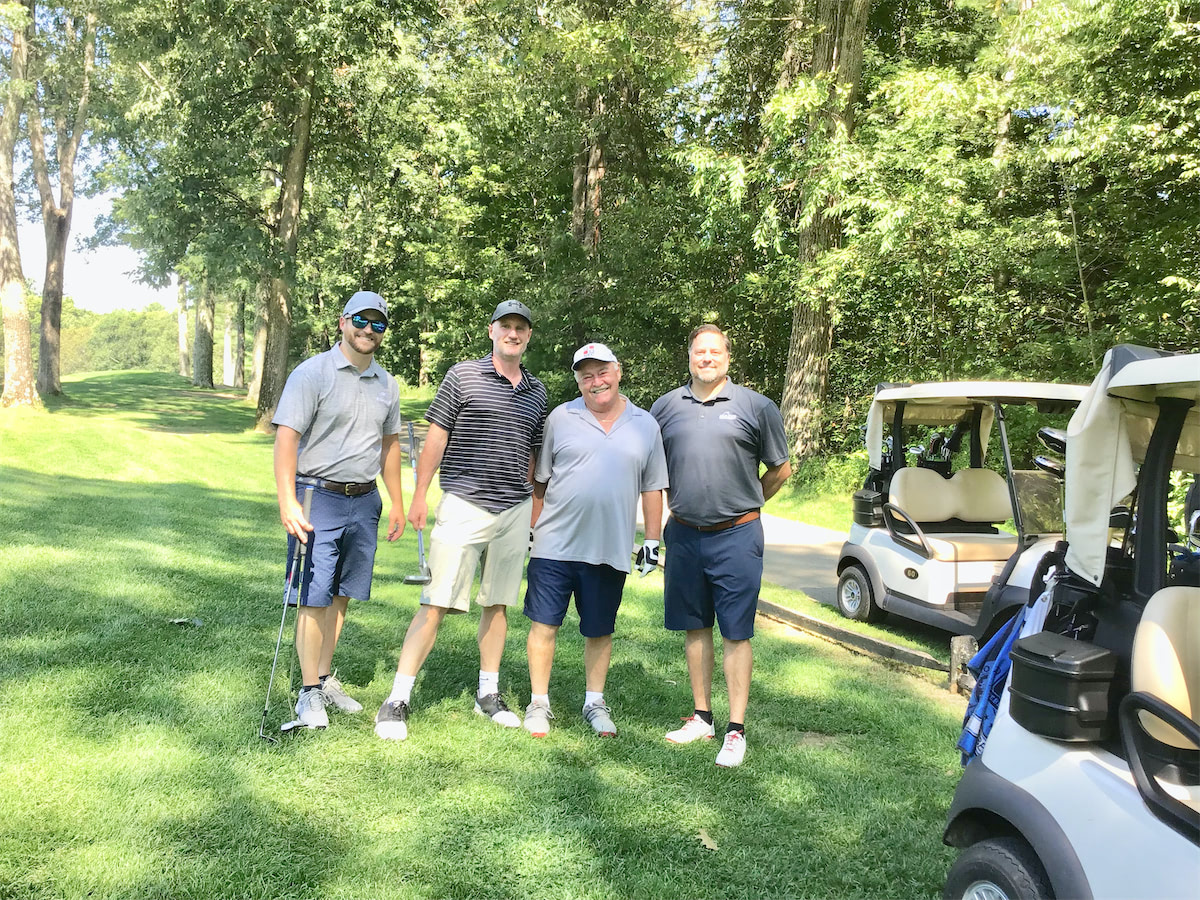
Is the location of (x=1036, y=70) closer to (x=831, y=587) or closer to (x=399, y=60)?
(x=831, y=587)

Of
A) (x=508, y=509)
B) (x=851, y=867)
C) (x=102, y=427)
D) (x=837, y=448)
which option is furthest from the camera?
(x=102, y=427)

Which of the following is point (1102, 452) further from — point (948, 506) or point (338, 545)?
point (948, 506)

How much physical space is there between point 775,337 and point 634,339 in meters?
3.03

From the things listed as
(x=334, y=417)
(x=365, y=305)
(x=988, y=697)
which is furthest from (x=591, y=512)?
(x=988, y=697)

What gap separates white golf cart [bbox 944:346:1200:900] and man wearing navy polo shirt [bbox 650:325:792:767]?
1.72 meters

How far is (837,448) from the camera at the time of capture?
52.9ft

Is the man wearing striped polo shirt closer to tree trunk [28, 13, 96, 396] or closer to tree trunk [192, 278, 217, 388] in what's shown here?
tree trunk [28, 13, 96, 396]

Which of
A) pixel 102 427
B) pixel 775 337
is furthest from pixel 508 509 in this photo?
pixel 102 427

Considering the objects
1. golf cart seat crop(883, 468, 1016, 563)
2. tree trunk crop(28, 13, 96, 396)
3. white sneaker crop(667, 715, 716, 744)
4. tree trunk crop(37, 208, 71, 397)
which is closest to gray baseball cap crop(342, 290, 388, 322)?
white sneaker crop(667, 715, 716, 744)

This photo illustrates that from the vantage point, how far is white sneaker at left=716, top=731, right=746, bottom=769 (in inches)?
165

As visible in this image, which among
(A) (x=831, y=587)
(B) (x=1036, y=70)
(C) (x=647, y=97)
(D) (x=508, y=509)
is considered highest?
(C) (x=647, y=97)

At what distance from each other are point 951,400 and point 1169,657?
5226mm

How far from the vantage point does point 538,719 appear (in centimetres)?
451

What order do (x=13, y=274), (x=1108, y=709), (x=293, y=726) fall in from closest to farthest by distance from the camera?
(x=1108, y=709) → (x=293, y=726) → (x=13, y=274)
